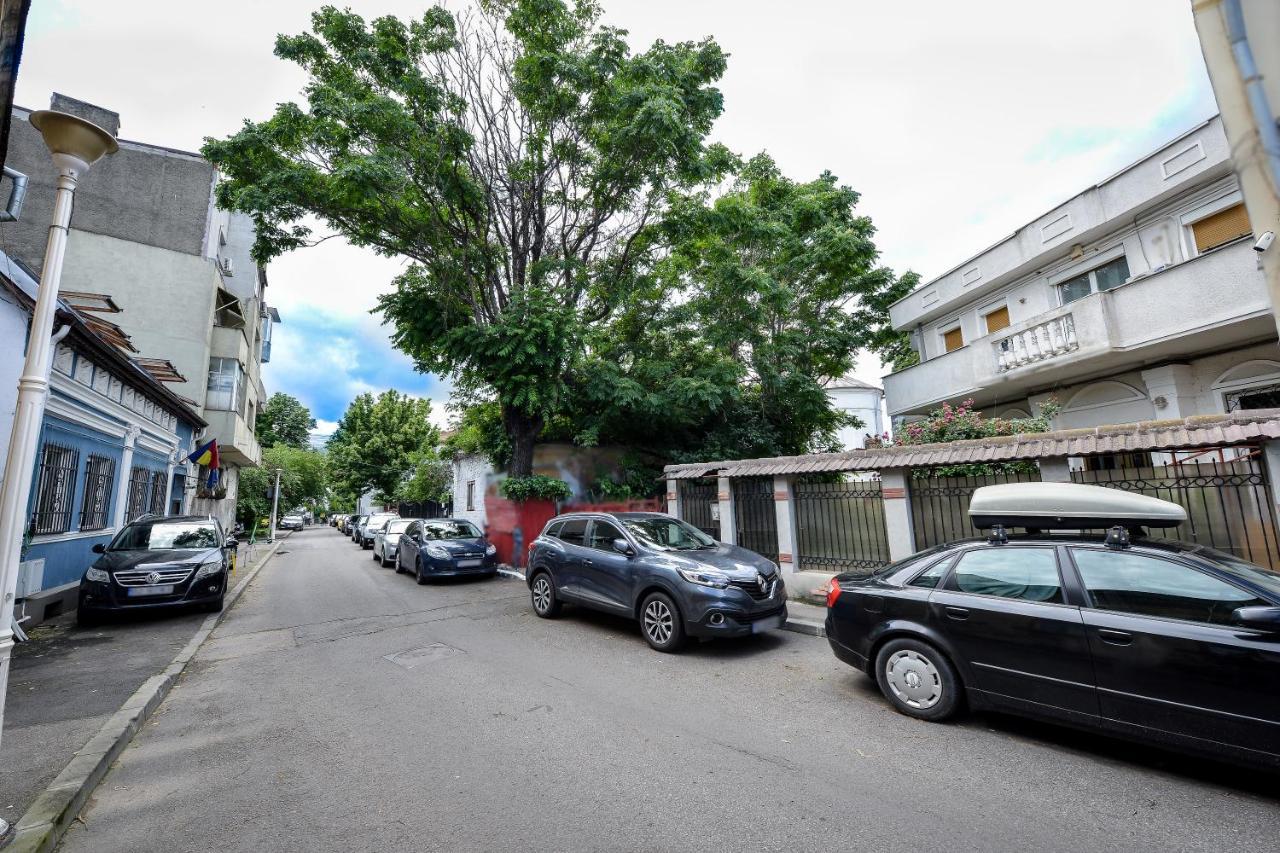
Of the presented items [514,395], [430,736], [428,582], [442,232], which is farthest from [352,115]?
[430,736]

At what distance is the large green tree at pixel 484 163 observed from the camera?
36.9 ft

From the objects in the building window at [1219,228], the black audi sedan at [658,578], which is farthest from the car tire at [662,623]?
the building window at [1219,228]

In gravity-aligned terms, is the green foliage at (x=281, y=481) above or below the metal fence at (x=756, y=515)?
above

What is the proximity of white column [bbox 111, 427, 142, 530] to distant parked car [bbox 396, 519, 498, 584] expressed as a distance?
5.63 meters

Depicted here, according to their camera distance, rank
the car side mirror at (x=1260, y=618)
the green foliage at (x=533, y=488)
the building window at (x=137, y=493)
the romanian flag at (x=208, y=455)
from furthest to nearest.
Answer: the romanian flag at (x=208, y=455), the green foliage at (x=533, y=488), the building window at (x=137, y=493), the car side mirror at (x=1260, y=618)

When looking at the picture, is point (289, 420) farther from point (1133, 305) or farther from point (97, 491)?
point (1133, 305)

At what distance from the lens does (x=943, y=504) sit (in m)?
8.17

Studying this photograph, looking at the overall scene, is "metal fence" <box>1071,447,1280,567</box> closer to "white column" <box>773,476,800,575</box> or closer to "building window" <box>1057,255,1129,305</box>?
"white column" <box>773,476,800,575</box>

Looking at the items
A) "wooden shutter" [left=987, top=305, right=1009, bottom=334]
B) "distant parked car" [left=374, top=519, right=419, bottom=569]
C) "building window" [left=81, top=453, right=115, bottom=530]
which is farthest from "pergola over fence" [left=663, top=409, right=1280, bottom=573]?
"building window" [left=81, top=453, right=115, bottom=530]

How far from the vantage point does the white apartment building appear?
29.5ft

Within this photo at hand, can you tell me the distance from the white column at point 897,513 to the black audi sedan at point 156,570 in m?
10.8

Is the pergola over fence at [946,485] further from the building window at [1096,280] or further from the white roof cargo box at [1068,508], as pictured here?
the building window at [1096,280]

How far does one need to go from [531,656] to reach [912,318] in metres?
14.2

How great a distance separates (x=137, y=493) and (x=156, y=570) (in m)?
6.29
